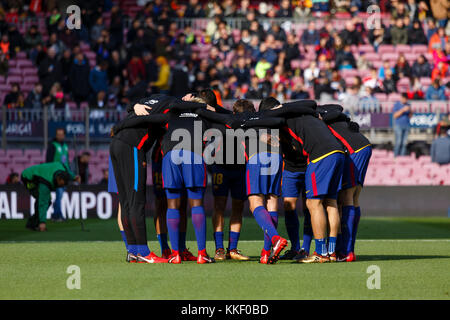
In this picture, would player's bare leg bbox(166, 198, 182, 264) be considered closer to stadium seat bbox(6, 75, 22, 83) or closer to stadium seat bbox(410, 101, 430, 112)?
stadium seat bbox(410, 101, 430, 112)

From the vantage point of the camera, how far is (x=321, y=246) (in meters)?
11.1

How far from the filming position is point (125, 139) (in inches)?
443

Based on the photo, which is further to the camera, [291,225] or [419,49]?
[419,49]

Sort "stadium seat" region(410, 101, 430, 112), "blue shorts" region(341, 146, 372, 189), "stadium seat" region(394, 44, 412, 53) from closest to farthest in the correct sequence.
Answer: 1. "blue shorts" region(341, 146, 372, 189)
2. "stadium seat" region(410, 101, 430, 112)
3. "stadium seat" region(394, 44, 412, 53)

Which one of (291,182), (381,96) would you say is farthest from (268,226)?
(381,96)

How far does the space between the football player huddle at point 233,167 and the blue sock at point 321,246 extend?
0.01m

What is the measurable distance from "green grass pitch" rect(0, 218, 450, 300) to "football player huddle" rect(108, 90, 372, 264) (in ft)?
1.34

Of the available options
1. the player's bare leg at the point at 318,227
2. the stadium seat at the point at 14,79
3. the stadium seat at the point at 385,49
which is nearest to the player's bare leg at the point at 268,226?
the player's bare leg at the point at 318,227

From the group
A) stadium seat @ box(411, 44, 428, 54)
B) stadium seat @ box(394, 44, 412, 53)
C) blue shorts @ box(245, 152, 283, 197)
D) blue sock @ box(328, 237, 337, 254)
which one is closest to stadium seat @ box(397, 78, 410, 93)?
stadium seat @ box(394, 44, 412, 53)

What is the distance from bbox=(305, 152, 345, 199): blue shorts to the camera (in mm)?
10969

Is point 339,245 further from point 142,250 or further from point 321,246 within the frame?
point 142,250

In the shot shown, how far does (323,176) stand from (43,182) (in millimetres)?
7986

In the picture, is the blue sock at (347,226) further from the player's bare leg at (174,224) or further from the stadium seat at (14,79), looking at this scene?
the stadium seat at (14,79)

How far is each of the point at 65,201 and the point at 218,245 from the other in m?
10.2
